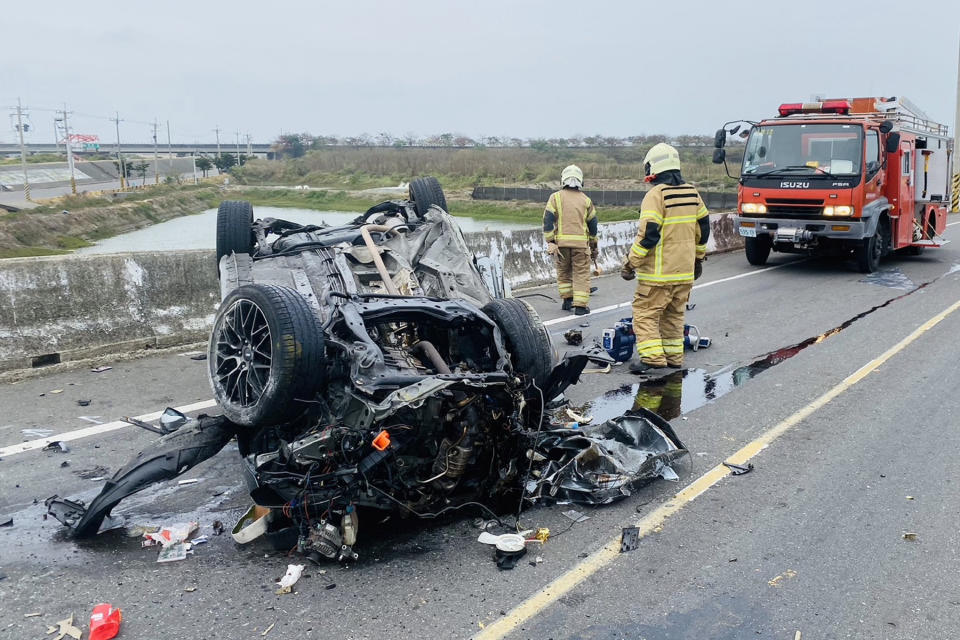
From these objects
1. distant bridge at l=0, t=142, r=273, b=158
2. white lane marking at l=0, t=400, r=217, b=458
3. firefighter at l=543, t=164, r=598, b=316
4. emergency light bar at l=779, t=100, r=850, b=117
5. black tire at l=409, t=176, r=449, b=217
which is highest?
distant bridge at l=0, t=142, r=273, b=158

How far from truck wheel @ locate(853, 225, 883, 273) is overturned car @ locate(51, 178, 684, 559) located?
32.8ft

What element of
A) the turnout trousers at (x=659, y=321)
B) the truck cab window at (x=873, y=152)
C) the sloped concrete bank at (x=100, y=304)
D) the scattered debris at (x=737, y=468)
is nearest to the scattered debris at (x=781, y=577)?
the scattered debris at (x=737, y=468)

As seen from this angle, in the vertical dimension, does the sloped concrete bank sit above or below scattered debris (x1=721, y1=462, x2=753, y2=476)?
above

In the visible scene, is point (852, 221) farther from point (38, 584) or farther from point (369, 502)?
point (38, 584)

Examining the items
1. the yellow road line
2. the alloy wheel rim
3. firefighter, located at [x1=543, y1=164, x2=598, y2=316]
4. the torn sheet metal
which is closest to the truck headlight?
firefighter, located at [x1=543, y1=164, x2=598, y2=316]

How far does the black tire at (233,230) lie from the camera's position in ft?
20.0

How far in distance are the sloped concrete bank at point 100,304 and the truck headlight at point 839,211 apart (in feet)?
31.3

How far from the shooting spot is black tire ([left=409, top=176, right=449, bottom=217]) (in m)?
6.84

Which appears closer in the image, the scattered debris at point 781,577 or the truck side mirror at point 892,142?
the scattered debris at point 781,577

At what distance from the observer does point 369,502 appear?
3666mm

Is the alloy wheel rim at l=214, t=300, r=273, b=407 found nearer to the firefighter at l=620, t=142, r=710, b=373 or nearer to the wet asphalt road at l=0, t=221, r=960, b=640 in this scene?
the wet asphalt road at l=0, t=221, r=960, b=640

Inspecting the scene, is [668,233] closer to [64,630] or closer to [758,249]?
[64,630]

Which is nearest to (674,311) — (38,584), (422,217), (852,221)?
(422,217)

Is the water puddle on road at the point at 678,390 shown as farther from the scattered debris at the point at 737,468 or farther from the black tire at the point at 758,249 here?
the black tire at the point at 758,249
